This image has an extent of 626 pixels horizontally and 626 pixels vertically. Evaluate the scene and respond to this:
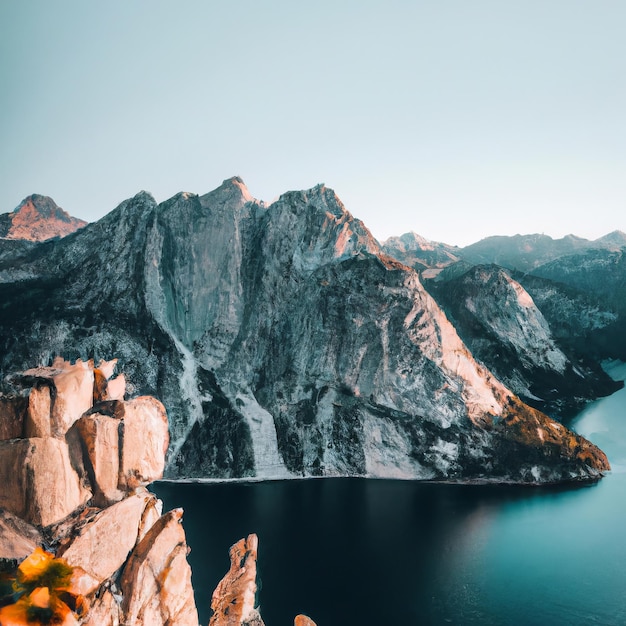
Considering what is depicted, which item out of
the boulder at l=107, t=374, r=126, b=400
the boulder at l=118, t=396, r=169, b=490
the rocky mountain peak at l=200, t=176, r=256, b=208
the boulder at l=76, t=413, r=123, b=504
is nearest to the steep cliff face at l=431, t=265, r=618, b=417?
the rocky mountain peak at l=200, t=176, r=256, b=208

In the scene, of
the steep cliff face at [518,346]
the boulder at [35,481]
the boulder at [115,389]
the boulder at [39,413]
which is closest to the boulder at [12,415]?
the boulder at [39,413]

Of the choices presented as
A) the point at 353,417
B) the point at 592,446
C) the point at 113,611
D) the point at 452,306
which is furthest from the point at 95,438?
the point at 452,306

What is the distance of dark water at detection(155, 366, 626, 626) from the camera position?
56.4 meters

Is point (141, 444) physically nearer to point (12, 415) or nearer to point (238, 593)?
point (12, 415)

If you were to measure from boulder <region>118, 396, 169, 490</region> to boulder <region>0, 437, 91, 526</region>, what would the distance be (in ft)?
11.0

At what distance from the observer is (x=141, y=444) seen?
2612cm

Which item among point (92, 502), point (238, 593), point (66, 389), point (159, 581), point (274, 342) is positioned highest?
point (274, 342)

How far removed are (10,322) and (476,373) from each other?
436 feet

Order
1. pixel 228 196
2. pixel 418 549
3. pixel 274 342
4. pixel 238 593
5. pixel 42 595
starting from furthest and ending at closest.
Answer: pixel 228 196 → pixel 274 342 → pixel 418 549 → pixel 238 593 → pixel 42 595

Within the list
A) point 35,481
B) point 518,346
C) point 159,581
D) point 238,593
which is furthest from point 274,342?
point 35,481

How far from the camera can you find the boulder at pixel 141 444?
24953 mm

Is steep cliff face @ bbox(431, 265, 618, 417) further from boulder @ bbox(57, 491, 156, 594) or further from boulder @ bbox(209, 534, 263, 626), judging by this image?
boulder @ bbox(57, 491, 156, 594)

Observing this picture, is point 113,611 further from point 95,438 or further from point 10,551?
point 95,438

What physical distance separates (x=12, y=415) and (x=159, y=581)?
35.9ft
